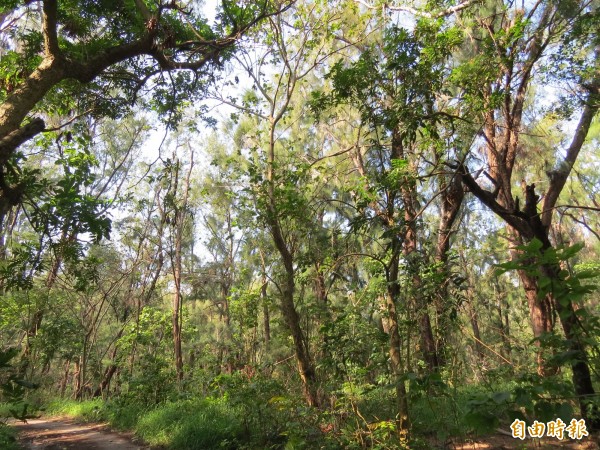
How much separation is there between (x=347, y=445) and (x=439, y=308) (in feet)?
5.62

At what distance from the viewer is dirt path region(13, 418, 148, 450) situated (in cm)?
617

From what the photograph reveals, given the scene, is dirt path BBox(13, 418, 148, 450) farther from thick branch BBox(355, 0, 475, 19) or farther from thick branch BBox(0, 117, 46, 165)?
thick branch BBox(355, 0, 475, 19)

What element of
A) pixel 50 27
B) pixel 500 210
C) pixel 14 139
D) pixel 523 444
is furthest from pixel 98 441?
pixel 500 210

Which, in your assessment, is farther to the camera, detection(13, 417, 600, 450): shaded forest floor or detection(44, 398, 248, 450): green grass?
detection(44, 398, 248, 450): green grass

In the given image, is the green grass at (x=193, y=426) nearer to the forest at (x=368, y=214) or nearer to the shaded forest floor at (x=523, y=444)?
the forest at (x=368, y=214)

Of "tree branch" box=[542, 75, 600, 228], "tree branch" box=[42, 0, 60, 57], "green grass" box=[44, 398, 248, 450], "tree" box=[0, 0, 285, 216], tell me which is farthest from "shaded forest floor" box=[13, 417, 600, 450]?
"tree branch" box=[42, 0, 60, 57]

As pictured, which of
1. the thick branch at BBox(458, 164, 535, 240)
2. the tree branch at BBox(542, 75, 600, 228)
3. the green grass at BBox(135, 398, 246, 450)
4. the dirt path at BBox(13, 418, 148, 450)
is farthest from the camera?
the dirt path at BBox(13, 418, 148, 450)

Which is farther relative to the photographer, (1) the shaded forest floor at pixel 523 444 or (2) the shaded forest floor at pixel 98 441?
(2) the shaded forest floor at pixel 98 441

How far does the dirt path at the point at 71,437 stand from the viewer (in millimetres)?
6172

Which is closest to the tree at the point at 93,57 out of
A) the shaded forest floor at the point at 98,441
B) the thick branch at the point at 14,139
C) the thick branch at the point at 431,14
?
the thick branch at the point at 14,139

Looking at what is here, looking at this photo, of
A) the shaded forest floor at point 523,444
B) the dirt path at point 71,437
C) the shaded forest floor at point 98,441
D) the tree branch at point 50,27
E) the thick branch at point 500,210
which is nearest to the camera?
the tree branch at point 50,27

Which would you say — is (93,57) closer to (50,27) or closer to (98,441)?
(50,27)

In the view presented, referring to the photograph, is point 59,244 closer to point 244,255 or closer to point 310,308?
point 310,308

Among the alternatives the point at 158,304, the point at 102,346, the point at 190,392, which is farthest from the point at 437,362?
the point at 102,346
